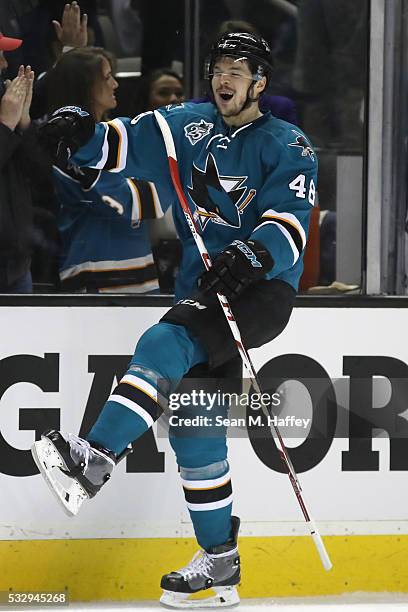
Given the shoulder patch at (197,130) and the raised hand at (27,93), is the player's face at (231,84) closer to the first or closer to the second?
the shoulder patch at (197,130)

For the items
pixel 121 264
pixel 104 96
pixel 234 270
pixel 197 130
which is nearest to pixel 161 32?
pixel 104 96

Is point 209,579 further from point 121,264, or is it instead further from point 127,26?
point 127,26

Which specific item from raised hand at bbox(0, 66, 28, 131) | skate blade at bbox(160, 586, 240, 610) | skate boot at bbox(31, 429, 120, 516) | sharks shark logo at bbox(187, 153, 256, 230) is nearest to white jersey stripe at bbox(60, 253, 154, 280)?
sharks shark logo at bbox(187, 153, 256, 230)

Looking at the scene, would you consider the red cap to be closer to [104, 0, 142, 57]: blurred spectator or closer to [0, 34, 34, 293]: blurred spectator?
[0, 34, 34, 293]: blurred spectator

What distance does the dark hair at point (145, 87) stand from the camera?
3.51 meters

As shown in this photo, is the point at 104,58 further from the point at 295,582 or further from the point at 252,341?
the point at 295,582

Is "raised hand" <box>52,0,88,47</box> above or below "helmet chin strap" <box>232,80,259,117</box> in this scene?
above

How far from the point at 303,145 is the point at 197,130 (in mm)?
272

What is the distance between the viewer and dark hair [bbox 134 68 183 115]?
11.5ft

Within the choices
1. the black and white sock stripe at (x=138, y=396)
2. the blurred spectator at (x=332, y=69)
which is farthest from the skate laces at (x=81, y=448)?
the blurred spectator at (x=332, y=69)

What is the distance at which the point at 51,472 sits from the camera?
9.88 ft

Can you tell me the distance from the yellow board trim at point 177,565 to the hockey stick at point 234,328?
12 cm

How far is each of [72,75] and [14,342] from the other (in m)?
0.72

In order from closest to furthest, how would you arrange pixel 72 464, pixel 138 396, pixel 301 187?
pixel 72 464 < pixel 138 396 < pixel 301 187
